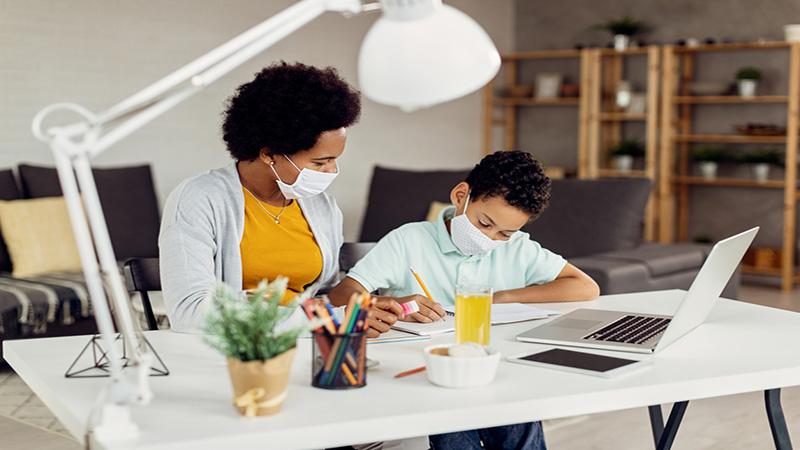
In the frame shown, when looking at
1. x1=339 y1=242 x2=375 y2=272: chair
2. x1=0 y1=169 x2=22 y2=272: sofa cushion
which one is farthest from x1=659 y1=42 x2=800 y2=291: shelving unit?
x1=339 y1=242 x2=375 y2=272: chair

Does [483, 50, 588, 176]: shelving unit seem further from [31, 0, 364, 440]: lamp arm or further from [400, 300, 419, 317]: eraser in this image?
[31, 0, 364, 440]: lamp arm

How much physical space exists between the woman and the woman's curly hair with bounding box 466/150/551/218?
1.06ft

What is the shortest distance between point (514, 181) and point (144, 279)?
2.77ft

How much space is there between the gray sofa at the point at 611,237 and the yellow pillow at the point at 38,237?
5.81ft

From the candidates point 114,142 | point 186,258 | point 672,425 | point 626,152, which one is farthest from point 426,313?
point 626,152

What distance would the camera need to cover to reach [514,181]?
222cm

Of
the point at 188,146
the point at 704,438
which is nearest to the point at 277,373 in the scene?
the point at 704,438

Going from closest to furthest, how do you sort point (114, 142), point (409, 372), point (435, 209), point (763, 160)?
point (114, 142) < point (409, 372) < point (435, 209) < point (763, 160)

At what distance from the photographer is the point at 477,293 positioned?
1.77 meters

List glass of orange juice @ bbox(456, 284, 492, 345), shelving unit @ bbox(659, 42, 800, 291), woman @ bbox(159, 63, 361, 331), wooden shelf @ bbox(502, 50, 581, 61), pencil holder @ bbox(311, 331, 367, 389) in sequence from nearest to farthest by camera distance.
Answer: pencil holder @ bbox(311, 331, 367, 389) < glass of orange juice @ bbox(456, 284, 492, 345) < woman @ bbox(159, 63, 361, 331) < shelving unit @ bbox(659, 42, 800, 291) < wooden shelf @ bbox(502, 50, 581, 61)

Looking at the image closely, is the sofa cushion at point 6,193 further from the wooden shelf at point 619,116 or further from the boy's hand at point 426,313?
the wooden shelf at point 619,116

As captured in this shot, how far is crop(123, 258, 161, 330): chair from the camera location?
225cm

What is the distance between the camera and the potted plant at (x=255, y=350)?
1.34m

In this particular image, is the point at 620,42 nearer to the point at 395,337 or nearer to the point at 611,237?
the point at 611,237
